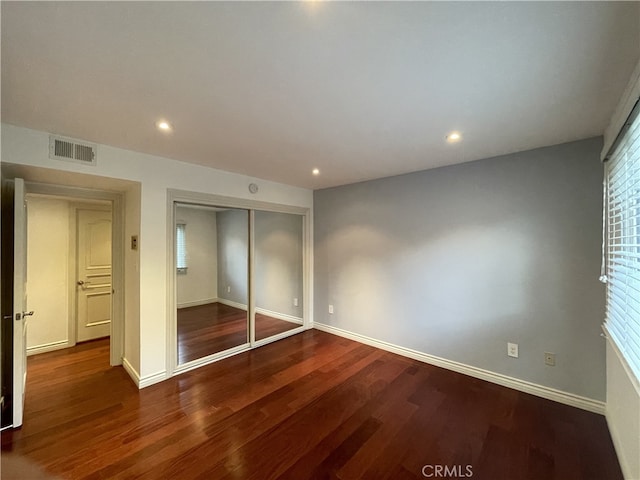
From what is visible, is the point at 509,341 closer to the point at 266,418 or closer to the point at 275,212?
the point at 266,418

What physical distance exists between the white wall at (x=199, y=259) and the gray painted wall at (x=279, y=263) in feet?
2.13

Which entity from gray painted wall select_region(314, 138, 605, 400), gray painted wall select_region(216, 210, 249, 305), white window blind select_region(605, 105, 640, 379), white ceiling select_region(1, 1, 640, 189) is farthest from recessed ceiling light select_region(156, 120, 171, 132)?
white window blind select_region(605, 105, 640, 379)

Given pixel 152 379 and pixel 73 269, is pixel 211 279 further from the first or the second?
pixel 73 269

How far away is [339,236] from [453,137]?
2162mm

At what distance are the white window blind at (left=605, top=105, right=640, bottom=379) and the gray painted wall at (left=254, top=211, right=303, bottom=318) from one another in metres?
3.49

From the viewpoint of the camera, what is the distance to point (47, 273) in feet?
11.2

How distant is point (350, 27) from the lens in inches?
43.3

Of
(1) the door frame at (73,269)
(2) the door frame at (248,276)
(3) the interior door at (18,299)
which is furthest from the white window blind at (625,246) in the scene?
(1) the door frame at (73,269)

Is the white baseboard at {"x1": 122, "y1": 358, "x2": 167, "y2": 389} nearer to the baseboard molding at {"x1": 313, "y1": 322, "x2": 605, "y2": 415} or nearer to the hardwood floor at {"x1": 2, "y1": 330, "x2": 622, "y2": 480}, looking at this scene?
the hardwood floor at {"x1": 2, "y1": 330, "x2": 622, "y2": 480}

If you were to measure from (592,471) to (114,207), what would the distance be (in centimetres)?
482

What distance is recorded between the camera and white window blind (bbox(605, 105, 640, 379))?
1.47m

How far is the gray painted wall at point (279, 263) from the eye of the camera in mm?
3943

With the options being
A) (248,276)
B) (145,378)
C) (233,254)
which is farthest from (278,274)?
(145,378)

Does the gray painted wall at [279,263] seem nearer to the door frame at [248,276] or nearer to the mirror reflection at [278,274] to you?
the mirror reflection at [278,274]
